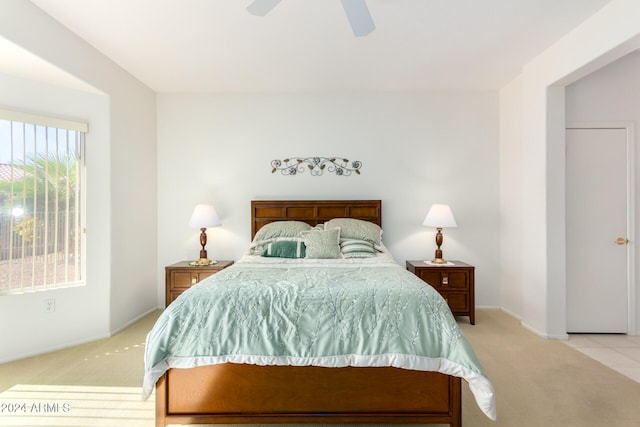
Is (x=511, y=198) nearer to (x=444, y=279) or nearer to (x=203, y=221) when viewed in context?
(x=444, y=279)

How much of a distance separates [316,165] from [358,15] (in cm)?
224

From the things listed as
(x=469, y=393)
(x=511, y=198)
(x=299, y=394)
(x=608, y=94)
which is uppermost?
(x=608, y=94)

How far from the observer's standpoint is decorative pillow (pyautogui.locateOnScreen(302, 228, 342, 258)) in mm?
3246


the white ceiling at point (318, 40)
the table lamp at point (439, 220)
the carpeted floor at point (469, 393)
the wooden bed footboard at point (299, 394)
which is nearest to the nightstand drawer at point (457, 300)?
the table lamp at point (439, 220)

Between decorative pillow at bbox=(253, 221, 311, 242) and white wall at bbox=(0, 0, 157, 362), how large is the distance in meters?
1.46

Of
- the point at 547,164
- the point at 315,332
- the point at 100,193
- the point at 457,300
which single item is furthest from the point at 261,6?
the point at 457,300

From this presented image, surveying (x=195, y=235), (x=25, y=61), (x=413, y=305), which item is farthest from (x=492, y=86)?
(x=25, y=61)

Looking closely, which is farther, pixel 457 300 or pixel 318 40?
pixel 457 300

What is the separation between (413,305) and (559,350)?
79.5 inches

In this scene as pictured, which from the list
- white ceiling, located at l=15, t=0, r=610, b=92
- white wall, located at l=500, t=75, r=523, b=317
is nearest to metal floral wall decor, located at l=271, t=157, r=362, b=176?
white ceiling, located at l=15, t=0, r=610, b=92

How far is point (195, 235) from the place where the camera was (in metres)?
4.18

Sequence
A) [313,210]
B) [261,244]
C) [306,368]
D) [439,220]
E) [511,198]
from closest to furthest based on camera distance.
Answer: [306,368], [261,244], [439,220], [511,198], [313,210]

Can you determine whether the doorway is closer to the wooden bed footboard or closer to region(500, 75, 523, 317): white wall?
Answer: region(500, 75, 523, 317): white wall

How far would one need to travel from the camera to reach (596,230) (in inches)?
129
